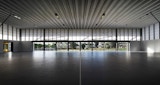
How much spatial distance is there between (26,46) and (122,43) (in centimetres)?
2389

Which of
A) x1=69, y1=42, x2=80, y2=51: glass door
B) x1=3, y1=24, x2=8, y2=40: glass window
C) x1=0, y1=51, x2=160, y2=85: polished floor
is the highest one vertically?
x1=3, y1=24, x2=8, y2=40: glass window

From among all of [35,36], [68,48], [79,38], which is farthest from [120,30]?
[35,36]

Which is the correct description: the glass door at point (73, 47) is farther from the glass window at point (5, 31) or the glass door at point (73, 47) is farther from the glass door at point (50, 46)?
the glass window at point (5, 31)

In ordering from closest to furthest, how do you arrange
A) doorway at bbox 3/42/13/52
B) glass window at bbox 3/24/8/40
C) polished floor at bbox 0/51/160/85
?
polished floor at bbox 0/51/160/85 < glass window at bbox 3/24/8/40 < doorway at bbox 3/42/13/52

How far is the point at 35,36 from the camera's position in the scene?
3108 centimetres

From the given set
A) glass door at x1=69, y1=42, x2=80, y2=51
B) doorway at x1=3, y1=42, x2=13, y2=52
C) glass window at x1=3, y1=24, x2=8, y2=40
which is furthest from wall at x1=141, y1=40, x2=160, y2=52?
doorway at x1=3, y1=42, x2=13, y2=52

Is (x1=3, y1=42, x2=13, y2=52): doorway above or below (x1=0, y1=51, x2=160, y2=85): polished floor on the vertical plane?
above

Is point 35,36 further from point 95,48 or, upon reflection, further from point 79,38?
point 95,48

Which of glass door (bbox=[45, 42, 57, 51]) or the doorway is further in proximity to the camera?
glass door (bbox=[45, 42, 57, 51])

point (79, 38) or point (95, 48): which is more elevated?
point (79, 38)

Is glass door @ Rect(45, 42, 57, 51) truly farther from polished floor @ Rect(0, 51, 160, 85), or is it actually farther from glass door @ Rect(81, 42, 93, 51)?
polished floor @ Rect(0, 51, 160, 85)

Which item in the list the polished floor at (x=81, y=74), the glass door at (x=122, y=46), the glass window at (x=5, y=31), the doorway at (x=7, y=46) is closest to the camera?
the polished floor at (x=81, y=74)

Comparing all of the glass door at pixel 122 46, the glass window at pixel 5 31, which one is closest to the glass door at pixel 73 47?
the glass door at pixel 122 46

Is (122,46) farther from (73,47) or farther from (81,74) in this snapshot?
(81,74)
